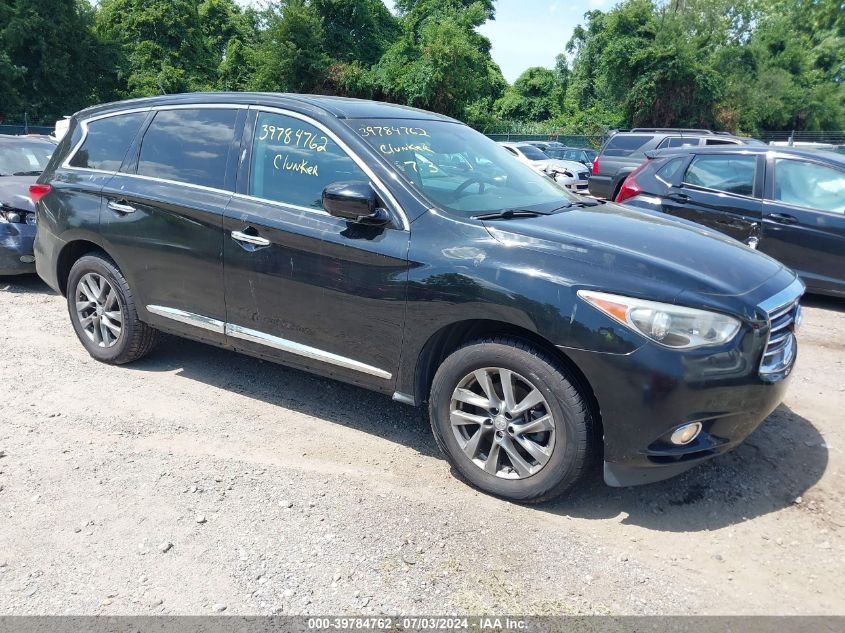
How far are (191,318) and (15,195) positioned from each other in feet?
13.8

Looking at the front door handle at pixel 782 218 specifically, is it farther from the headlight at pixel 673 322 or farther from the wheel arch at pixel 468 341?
the wheel arch at pixel 468 341

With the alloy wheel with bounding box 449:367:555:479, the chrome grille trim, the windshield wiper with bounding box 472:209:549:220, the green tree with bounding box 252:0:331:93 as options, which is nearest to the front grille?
the chrome grille trim

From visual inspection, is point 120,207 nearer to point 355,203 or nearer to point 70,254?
point 70,254

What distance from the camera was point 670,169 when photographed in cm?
789

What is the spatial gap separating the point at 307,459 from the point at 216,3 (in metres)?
51.2

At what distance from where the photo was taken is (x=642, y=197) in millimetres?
7906

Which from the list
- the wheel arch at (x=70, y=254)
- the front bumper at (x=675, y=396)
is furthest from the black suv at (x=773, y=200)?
the wheel arch at (x=70, y=254)

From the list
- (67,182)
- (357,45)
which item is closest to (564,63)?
(357,45)

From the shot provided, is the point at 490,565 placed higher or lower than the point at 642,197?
lower

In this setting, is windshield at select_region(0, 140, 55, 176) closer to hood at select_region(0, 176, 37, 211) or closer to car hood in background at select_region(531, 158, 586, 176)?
hood at select_region(0, 176, 37, 211)

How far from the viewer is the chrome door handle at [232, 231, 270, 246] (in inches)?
154

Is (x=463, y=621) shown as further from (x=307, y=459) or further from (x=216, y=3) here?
(x=216, y=3)

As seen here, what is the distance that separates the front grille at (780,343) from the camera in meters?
3.13

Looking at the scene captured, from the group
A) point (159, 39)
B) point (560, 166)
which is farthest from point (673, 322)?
point (159, 39)
